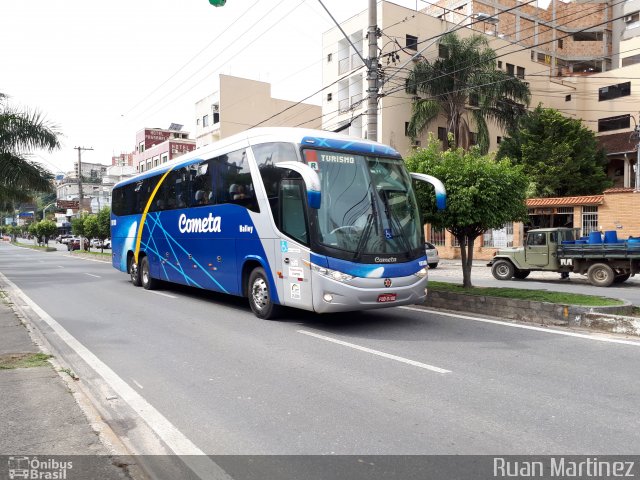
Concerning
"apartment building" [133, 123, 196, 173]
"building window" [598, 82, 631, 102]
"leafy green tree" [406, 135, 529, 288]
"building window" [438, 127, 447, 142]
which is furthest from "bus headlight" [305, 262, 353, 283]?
"apartment building" [133, 123, 196, 173]

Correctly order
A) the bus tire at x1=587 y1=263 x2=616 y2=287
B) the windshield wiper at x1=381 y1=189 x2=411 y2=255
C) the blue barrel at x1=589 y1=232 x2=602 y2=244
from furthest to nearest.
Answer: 1. the blue barrel at x1=589 y1=232 x2=602 y2=244
2. the bus tire at x1=587 y1=263 x2=616 y2=287
3. the windshield wiper at x1=381 y1=189 x2=411 y2=255

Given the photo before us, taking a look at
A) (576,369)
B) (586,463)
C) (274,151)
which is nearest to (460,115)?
(274,151)

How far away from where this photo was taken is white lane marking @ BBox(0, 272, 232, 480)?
3934 mm

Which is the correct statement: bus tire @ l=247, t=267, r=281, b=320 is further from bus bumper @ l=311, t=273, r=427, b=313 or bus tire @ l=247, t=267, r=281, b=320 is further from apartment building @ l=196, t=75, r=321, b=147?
apartment building @ l=196, t=75, r=321, b=147

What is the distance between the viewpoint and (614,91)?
4212cm

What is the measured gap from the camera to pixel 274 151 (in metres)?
9.52

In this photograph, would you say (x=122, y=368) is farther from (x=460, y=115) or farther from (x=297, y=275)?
(x=460, y=115)

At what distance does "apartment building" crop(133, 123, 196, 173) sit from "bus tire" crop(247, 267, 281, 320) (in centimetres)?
4857

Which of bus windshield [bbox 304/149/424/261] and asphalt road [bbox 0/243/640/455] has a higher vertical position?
bus windshield [bbox 304/149/424/261]

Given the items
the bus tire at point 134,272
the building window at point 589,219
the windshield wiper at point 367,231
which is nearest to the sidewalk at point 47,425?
the windshield wiper at point 367,231

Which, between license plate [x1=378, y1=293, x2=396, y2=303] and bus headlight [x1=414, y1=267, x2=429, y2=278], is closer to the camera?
license plate [x1=378, y1=293, x2=396, y2=303]

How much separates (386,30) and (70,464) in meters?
36.5

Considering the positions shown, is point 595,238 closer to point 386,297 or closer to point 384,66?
point 386,297

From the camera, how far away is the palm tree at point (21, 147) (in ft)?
68.1
